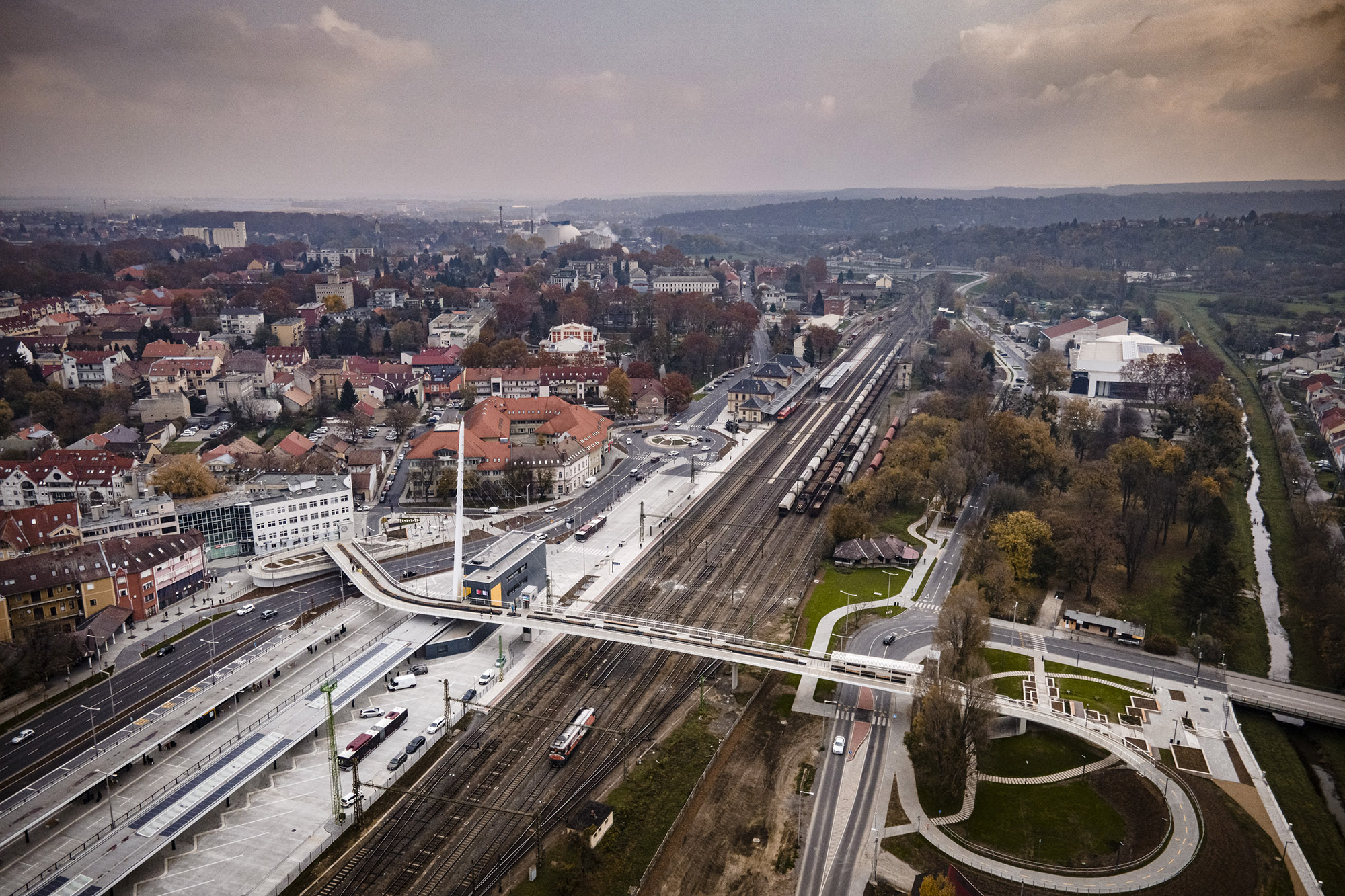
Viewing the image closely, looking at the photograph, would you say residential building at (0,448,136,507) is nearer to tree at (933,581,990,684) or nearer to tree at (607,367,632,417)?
tree at (607,367,632,417)

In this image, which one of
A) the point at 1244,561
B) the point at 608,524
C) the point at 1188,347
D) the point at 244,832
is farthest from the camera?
the point at 1188,347

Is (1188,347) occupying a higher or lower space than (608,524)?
higher

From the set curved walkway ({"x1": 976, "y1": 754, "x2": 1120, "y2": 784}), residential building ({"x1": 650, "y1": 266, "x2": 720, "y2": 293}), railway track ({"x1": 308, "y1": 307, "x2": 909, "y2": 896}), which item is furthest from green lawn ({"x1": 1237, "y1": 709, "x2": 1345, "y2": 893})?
residential building ({"x1": 650, "y1": 266, "x2": 720, "y2": 293})

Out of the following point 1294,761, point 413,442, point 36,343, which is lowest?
point 1294,761

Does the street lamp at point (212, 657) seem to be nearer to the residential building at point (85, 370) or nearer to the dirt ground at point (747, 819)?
the dirt ground at point (747, 819)

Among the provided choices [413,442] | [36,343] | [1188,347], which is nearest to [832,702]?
[413,442]

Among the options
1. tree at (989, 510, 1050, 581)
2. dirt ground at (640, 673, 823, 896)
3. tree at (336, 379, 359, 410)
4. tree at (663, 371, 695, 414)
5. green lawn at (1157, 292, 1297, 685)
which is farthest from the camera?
tree at (663, 371, 695, 414)

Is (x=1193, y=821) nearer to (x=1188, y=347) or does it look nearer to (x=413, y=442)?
(x=413, y=442)
